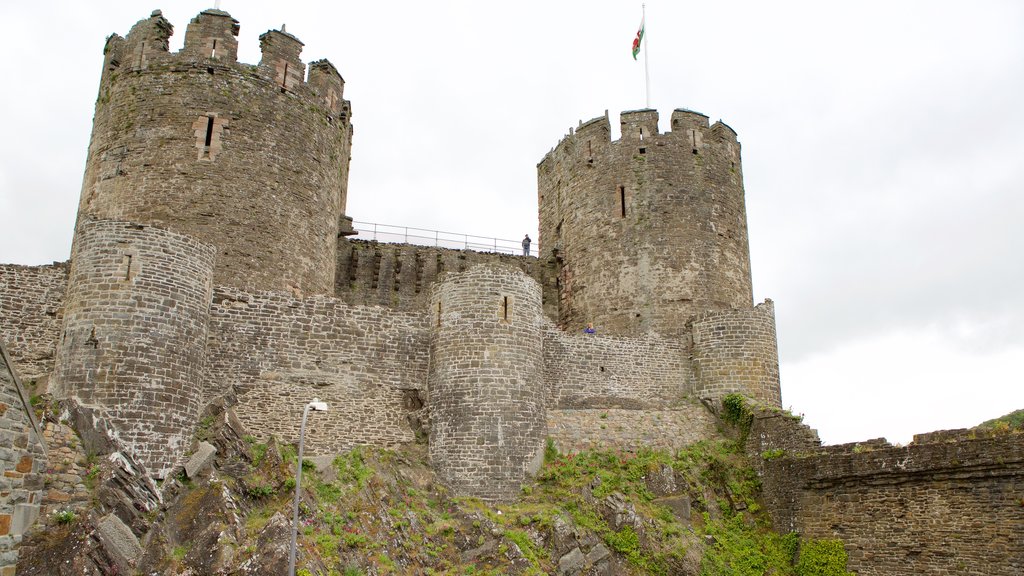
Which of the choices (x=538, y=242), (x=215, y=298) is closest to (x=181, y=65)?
(x=215, y=298)

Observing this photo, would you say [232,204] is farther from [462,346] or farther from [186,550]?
[186,550]

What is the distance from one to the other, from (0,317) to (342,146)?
10.8 metres

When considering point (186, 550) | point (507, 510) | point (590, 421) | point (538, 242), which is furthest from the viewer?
point (538, 242)

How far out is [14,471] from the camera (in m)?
10.6

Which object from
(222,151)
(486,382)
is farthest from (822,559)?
(222,151)

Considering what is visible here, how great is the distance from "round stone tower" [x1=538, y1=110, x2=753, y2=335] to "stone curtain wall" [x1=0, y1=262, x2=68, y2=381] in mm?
15355

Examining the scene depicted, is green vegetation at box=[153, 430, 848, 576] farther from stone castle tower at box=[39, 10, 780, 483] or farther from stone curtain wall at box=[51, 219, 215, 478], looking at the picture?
stone curtain wall at box=[51, 219, 215, 478]

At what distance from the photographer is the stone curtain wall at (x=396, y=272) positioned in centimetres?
2858

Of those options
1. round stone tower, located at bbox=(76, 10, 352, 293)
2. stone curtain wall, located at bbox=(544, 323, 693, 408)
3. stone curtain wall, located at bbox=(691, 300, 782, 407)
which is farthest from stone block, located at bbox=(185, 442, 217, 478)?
stone curtain wall, located at bbox=(691, 300, 782, 407)

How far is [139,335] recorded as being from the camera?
17844mm

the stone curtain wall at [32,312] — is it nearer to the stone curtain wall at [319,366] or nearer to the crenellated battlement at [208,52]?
the stone curtain wall at [319,366]

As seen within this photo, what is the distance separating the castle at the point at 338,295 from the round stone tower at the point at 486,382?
0.18ft

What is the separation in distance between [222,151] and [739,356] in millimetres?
15238

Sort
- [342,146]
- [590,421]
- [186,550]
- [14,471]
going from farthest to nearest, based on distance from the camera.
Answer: [342,146] < [590,421] < [186,550] < [14,471]
